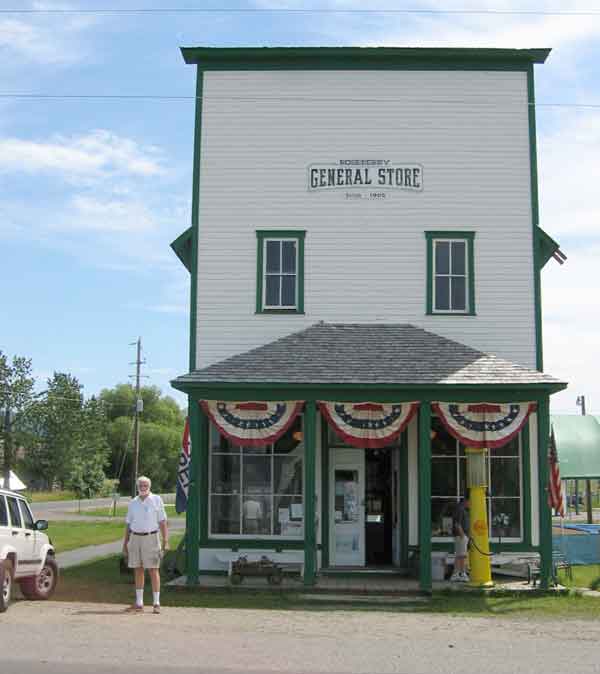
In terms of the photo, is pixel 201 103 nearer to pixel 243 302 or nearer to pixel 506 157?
pixel 243 302

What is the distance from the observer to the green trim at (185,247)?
65.2ft

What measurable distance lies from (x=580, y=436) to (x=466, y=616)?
12.7 metres

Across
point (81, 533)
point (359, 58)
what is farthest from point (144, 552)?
point (81, 533)

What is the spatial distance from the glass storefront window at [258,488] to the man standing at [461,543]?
9.81ft

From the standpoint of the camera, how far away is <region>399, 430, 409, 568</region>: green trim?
1881 centimetres

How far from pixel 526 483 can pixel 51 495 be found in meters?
66.4

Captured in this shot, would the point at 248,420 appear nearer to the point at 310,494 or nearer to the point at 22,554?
the point at 310,494

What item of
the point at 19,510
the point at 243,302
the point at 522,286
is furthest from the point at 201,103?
the point at 19,510

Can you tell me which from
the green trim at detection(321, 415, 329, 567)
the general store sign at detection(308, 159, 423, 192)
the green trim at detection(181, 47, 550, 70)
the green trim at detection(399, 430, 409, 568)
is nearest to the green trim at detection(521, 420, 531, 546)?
the green trim at detection(399, 430, 409, 568)

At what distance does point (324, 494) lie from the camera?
19125 mm

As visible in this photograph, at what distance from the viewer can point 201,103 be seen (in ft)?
66.4

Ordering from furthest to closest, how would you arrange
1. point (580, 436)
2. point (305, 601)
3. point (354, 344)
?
point (580, 436), point (354, 344), point (305, 601)

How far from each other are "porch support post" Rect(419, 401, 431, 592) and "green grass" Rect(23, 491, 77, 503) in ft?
199

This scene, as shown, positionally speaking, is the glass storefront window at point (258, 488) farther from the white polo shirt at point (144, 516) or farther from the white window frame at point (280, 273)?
the white polo shirt at point (144, 516)
